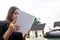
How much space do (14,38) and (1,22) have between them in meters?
0.25

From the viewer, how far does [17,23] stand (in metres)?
2.65

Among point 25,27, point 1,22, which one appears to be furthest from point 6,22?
point 25,27

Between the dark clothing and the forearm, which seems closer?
the forearm

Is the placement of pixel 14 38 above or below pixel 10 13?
below

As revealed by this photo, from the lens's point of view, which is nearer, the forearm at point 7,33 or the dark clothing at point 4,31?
the forearm at point 7,33

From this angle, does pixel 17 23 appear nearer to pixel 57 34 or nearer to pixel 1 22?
pixel 1 22

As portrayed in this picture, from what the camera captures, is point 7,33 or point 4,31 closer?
point 7,33

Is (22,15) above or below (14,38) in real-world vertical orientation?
above

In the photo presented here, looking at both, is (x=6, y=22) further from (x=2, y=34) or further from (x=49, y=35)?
(x=49, y=35)

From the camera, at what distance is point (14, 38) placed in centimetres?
274

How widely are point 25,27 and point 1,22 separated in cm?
30

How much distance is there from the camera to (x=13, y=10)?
271cm

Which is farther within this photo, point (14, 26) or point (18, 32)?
point (18, 32)

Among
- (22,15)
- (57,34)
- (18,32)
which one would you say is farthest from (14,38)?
(57,34)
